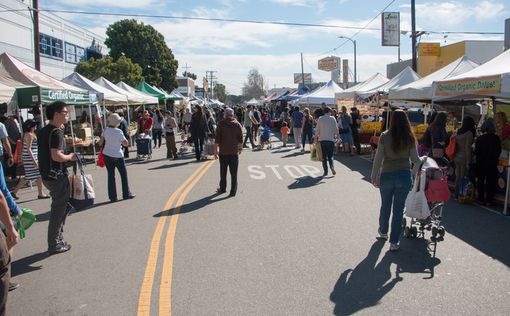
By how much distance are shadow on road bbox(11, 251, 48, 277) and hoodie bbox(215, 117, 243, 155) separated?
456cm

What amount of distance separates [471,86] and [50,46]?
137 ft

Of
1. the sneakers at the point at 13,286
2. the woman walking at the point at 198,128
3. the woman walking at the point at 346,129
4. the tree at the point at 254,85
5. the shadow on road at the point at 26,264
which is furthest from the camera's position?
the tree at the point at 254,85

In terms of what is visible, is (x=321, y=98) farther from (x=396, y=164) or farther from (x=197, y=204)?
(x=396, y=164)

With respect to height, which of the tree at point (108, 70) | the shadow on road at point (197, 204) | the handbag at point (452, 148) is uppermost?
the tree at point (108, 70)

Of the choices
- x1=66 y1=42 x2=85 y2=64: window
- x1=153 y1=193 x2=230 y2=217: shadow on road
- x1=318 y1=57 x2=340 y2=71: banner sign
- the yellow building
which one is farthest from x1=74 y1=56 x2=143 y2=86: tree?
x1=318 y1=57 x2=340 y2=71: banner sign

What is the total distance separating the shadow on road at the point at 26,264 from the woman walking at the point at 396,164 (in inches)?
167

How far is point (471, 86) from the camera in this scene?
30.5 feet

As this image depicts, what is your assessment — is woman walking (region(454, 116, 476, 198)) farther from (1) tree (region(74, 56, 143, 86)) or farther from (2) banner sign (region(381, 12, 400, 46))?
(1) tree (region(74, 56, 143, 86))

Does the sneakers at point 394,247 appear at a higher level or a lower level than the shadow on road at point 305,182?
lower

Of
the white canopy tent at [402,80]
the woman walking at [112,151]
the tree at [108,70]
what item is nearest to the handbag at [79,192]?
the woman walking at [112,151]

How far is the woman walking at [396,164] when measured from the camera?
19.4ft

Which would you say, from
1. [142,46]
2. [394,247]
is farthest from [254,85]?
[394,247]

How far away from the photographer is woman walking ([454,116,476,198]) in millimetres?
9352

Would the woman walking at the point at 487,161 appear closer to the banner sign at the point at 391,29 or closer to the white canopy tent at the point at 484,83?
the white canopy tent at the point at 484,83
